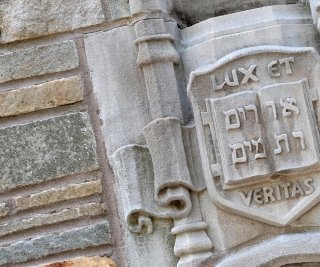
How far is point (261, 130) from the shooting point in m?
2.56

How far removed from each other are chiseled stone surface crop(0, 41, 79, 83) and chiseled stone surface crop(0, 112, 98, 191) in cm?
17

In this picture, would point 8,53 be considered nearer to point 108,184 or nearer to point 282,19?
point 108,184

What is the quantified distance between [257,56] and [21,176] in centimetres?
84

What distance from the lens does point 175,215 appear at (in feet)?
8.48

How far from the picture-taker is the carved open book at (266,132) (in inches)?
99.3

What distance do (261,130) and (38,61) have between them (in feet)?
2.59

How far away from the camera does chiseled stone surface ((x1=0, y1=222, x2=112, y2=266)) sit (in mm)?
2670

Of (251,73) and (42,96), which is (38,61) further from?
(251,73)

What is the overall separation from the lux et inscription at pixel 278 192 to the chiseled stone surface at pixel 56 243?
1.51 feet

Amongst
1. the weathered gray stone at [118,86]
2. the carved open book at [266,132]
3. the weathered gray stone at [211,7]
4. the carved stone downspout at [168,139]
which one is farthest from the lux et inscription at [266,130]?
the weathered gray stone at [211,7]

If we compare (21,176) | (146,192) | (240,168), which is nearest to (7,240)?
(21,176)

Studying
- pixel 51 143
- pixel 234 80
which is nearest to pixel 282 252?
pixel 234 80

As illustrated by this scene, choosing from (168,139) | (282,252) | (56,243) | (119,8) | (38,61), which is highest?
(119,8)

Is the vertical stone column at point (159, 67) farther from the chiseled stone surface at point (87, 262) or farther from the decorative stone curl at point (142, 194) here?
the chiseled stone surface at point (87, 262)
